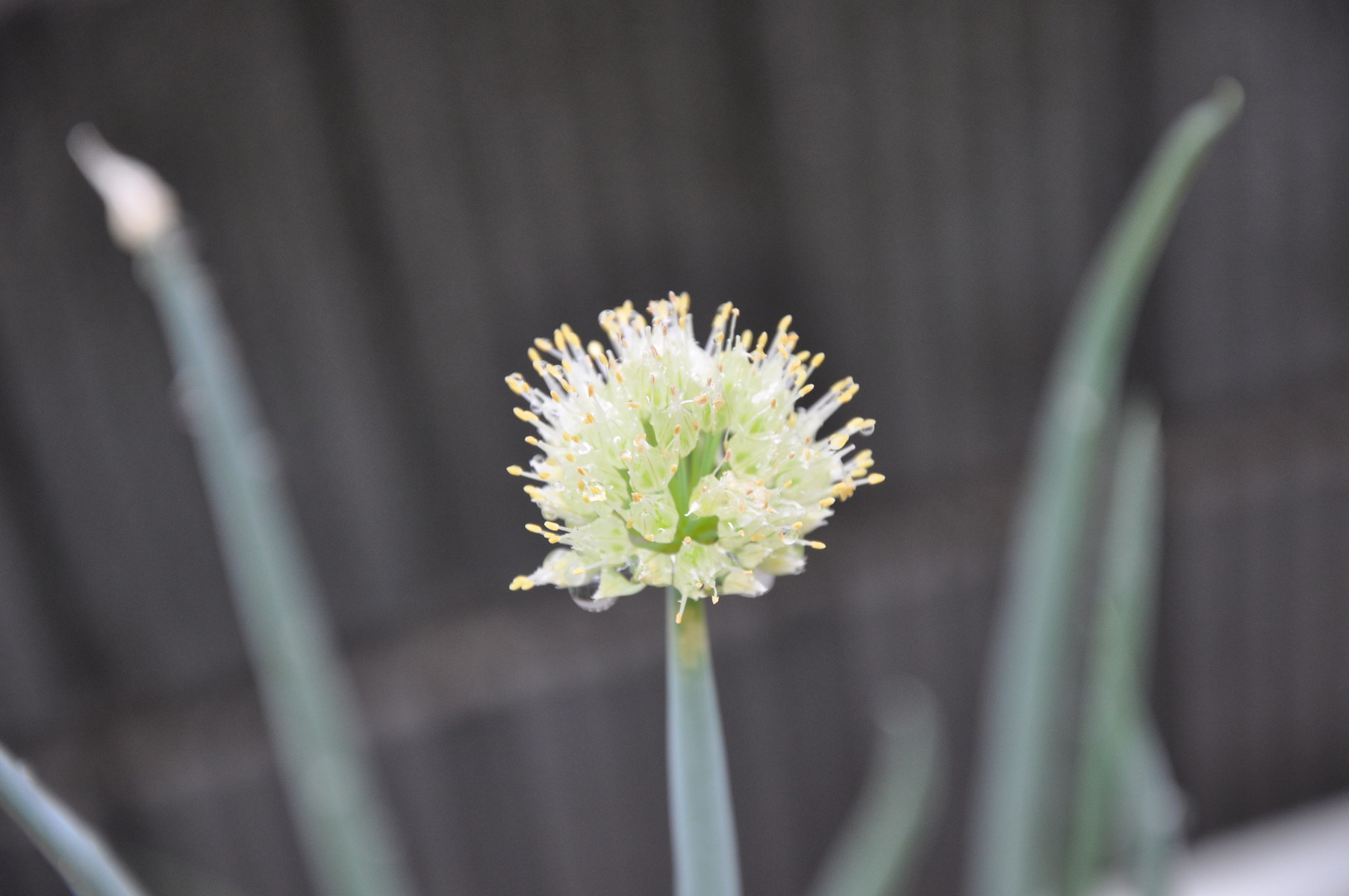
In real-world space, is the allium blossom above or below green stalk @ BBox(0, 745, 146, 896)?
above

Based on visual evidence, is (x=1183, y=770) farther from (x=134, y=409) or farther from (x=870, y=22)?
(x=134, y=409)

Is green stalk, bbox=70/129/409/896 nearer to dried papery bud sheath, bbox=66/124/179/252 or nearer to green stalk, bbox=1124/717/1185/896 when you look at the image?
dried papery bud sheath, bbox=66/124/179/252

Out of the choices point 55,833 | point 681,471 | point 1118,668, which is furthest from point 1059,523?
point 55,833

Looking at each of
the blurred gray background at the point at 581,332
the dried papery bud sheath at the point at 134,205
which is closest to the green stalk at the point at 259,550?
the dried papery bud sheath at the point at 134,205

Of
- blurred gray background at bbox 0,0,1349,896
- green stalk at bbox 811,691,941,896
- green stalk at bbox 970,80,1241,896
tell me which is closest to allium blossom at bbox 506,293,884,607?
green stalk at bbox 970,80,1241,896

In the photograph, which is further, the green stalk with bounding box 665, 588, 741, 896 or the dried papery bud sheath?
the dried papery bud sheath

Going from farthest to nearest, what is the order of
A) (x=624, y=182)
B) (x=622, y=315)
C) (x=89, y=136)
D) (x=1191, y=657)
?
(x=1191, y=657)
(x=624, y=182)
(x=89, y=136)
(x=622, y=315)

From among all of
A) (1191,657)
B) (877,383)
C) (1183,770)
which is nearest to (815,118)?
(877,383)
